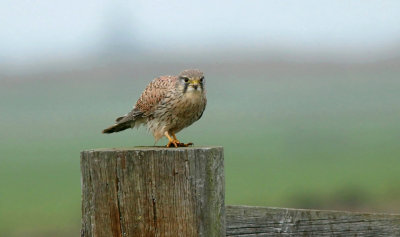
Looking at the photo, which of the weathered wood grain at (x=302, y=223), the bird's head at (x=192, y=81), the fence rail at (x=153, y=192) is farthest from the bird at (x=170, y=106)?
the fence rail at (x=153, y=192)

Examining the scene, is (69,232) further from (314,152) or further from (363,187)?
(314,152)

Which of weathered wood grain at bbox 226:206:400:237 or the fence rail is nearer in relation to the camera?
the fence rail

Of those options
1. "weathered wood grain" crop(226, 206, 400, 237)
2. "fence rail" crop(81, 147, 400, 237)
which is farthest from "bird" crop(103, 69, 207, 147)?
"fence rail" crop(81, 147, 400, 237)

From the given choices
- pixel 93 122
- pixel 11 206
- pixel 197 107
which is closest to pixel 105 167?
pixel 197 107

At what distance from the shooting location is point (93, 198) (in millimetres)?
3199

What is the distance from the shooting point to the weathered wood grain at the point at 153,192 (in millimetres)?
3137

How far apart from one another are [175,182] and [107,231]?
280 millimetres

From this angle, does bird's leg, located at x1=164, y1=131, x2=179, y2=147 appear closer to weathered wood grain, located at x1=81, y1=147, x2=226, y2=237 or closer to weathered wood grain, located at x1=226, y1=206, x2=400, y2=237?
weathered wood grain, located at x1=226, y1=206, x2=400, y2=237

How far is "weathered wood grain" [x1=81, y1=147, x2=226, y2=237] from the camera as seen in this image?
314 cm

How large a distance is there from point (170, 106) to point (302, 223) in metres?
1.88

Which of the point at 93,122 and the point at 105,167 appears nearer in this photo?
the point at 105,167

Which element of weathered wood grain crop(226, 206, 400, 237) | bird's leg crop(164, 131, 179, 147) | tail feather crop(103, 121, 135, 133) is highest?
tail feather crop(103, 121, 135, 133)

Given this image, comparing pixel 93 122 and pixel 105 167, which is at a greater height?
pixel 93 122

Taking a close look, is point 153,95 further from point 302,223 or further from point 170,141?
point 302,223
